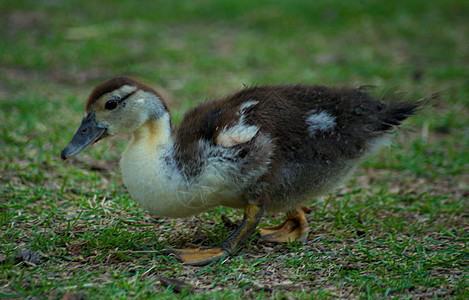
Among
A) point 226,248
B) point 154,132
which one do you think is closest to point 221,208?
point 226,248

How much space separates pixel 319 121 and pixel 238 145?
67 centimetres

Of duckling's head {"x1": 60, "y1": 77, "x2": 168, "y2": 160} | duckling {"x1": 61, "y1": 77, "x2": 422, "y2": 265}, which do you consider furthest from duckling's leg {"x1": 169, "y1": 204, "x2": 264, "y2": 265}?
duckling's head {"x1": 60, "y1": 77, "x2": 168, "y2": 160}

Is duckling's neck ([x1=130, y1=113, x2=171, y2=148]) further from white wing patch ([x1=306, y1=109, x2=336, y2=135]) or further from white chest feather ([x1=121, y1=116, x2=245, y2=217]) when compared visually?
white wing patch ([x1=306, y1=109, x2=336, y2=135])

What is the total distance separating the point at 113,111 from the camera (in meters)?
3.73

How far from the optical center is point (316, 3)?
12047mm

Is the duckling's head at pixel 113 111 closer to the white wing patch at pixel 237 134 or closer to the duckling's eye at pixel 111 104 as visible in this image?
the duckling's eye at pixel 111 104

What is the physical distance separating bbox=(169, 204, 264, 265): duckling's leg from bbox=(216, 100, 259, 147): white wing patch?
1.64 ft

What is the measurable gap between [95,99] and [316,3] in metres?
9.34

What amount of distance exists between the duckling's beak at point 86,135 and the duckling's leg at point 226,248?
0.97 m

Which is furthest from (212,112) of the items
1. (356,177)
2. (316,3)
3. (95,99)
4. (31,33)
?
(316,3)

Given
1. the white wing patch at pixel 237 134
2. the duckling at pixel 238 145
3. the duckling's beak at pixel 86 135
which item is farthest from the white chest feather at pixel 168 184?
the duckling's beak at pixel 86 135

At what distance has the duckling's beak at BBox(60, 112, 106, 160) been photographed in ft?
12.2

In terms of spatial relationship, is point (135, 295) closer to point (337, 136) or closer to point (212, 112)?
point (212, 112)

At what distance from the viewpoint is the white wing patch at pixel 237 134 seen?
3559 millimetres
